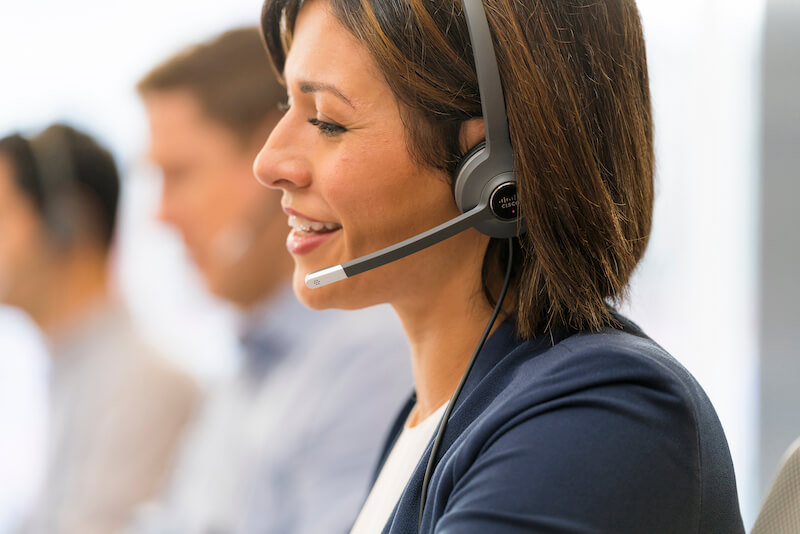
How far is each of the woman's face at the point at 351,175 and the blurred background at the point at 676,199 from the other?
3.38ft

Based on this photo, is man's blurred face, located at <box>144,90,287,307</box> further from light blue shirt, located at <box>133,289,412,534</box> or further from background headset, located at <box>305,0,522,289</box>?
background headset, located at <box>305,0,522,289</box>

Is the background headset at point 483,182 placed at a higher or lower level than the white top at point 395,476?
higher

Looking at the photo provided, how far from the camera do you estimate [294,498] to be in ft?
5.65

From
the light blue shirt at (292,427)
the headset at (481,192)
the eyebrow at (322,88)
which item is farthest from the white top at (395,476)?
the light blue shirt at (292,427)

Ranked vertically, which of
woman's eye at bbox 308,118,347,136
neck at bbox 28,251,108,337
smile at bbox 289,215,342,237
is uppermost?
woman's eye at bbox 308,118,347,136

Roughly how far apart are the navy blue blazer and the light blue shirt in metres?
1.03

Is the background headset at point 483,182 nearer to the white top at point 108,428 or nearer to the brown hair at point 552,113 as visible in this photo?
the brown hair at point 552,113

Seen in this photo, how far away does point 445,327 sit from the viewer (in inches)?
32.3

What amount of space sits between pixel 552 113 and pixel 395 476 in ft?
1.50

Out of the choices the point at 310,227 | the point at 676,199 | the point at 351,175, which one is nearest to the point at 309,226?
the point at 310,227

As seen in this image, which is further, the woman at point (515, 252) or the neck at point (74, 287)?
the neck at point (74, 287)

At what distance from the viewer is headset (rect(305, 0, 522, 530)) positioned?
0.66 meters

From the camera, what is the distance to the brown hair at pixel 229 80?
1.77 metres

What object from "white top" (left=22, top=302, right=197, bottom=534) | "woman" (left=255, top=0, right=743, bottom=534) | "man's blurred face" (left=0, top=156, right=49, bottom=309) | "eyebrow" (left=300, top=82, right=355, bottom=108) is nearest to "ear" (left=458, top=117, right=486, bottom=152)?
"woman" (left=255, top=0, right=743, bottom=534)
